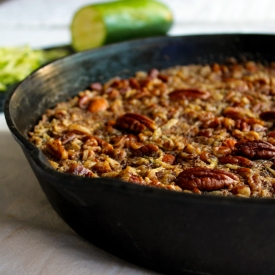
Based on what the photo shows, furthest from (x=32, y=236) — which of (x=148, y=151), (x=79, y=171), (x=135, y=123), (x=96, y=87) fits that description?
(x=96, y=87)

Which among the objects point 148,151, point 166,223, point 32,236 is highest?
point 166,223

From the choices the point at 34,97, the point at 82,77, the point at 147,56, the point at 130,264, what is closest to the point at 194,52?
the point at 147,56

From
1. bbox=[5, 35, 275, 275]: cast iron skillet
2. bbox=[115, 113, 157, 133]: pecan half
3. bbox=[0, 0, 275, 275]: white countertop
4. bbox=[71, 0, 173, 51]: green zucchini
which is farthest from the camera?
bbox=[71, 0, 173, 51]: green zucchini

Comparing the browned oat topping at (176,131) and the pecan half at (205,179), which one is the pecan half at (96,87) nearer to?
the browned oat topping at (176,131)

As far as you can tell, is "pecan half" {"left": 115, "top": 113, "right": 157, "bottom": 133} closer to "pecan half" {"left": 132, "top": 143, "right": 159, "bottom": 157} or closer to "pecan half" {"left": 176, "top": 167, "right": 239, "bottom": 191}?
"pecan half" {"left": 132, "top": 143, "right": 159, "bottom": 157}

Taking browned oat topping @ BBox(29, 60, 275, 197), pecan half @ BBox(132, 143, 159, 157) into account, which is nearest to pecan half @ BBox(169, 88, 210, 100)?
browned oat topping @ BBox(29, 60, 275, 197)

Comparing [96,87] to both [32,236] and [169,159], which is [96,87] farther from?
[32,236]

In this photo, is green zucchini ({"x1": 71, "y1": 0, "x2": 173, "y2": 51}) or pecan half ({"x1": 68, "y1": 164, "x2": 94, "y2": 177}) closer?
pecan half ({"x1": 68, "y1": 164, "x2": 94, "y2": 177})
